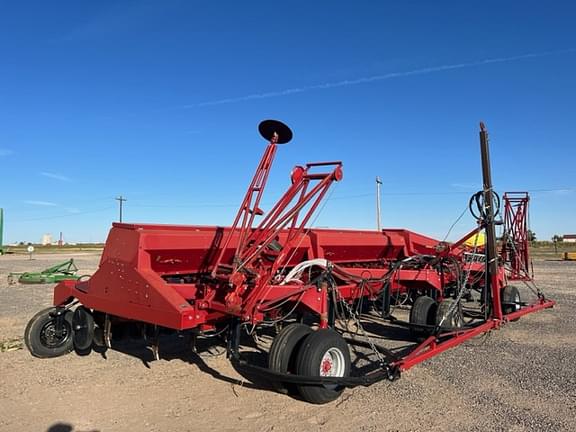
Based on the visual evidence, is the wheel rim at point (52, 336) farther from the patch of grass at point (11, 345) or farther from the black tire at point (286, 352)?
the black tire at point (286, 352)

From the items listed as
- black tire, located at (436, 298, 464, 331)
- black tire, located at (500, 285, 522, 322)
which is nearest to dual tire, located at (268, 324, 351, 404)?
black tire, located at (436, 298, 464, 331)

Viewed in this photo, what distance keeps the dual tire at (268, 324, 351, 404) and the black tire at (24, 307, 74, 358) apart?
326 centimetres

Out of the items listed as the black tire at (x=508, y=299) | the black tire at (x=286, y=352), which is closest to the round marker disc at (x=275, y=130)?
the black tire at (x=286, y=352)

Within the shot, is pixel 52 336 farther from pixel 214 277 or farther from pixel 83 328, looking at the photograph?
pixel 214 277

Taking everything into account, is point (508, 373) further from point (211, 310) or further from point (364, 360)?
point (211, 310)

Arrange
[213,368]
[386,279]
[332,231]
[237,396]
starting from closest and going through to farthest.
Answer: [237,396] < [213,368] < [386,279] < [332,231]

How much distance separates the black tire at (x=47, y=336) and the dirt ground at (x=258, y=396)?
132 mm

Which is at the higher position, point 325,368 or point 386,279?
point 386,279

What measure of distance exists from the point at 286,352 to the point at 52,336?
3.59 m

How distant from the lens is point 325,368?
15.9ft

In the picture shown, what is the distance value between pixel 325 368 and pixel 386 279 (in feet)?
9.02

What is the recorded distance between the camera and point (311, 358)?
15.2ft

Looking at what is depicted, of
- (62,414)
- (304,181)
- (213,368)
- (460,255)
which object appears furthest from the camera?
(460,255)

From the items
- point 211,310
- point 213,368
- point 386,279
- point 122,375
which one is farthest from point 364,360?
point 122,375
